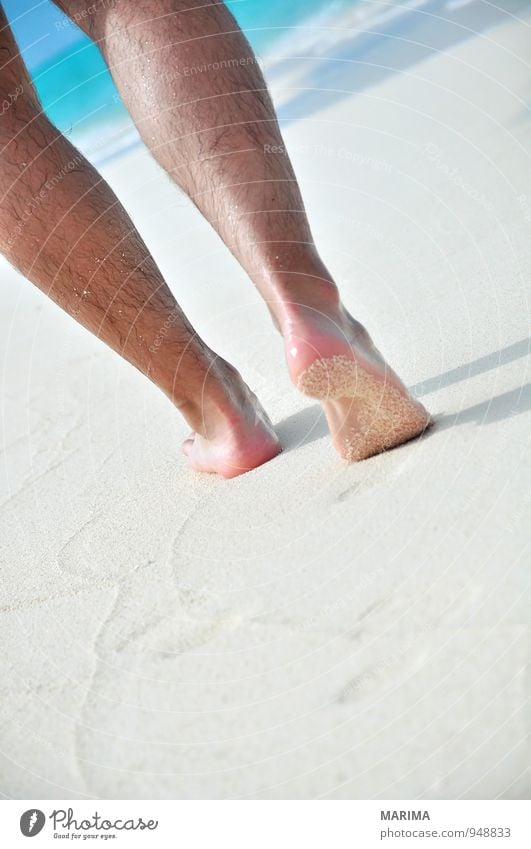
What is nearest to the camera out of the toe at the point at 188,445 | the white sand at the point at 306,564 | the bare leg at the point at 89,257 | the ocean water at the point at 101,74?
the white sand at the point at 306,564

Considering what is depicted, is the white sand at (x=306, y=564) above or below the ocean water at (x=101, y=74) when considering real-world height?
below

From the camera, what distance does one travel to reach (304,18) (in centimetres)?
496

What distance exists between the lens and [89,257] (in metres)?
1.15

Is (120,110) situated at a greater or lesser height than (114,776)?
greater

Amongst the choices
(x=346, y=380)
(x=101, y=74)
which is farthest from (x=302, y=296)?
(x=101, y=74)

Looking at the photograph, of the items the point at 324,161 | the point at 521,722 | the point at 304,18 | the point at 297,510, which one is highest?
the point at 304,18

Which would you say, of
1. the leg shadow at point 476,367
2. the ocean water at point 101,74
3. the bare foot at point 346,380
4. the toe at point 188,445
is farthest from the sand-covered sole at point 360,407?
Answer: the ocean water at point 101,74

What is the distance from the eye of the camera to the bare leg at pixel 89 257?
114 cm

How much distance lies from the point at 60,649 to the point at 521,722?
499mm

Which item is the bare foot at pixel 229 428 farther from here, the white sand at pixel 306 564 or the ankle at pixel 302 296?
the ankle at pixel 302 296

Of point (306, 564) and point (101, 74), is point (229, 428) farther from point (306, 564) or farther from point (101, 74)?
point (101, 74)

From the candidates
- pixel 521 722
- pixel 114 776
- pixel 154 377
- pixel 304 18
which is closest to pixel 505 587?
pixel 521 722

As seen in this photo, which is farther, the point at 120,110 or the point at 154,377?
the point at 120,110

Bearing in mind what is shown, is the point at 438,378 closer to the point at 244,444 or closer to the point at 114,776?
the point at 244,444
